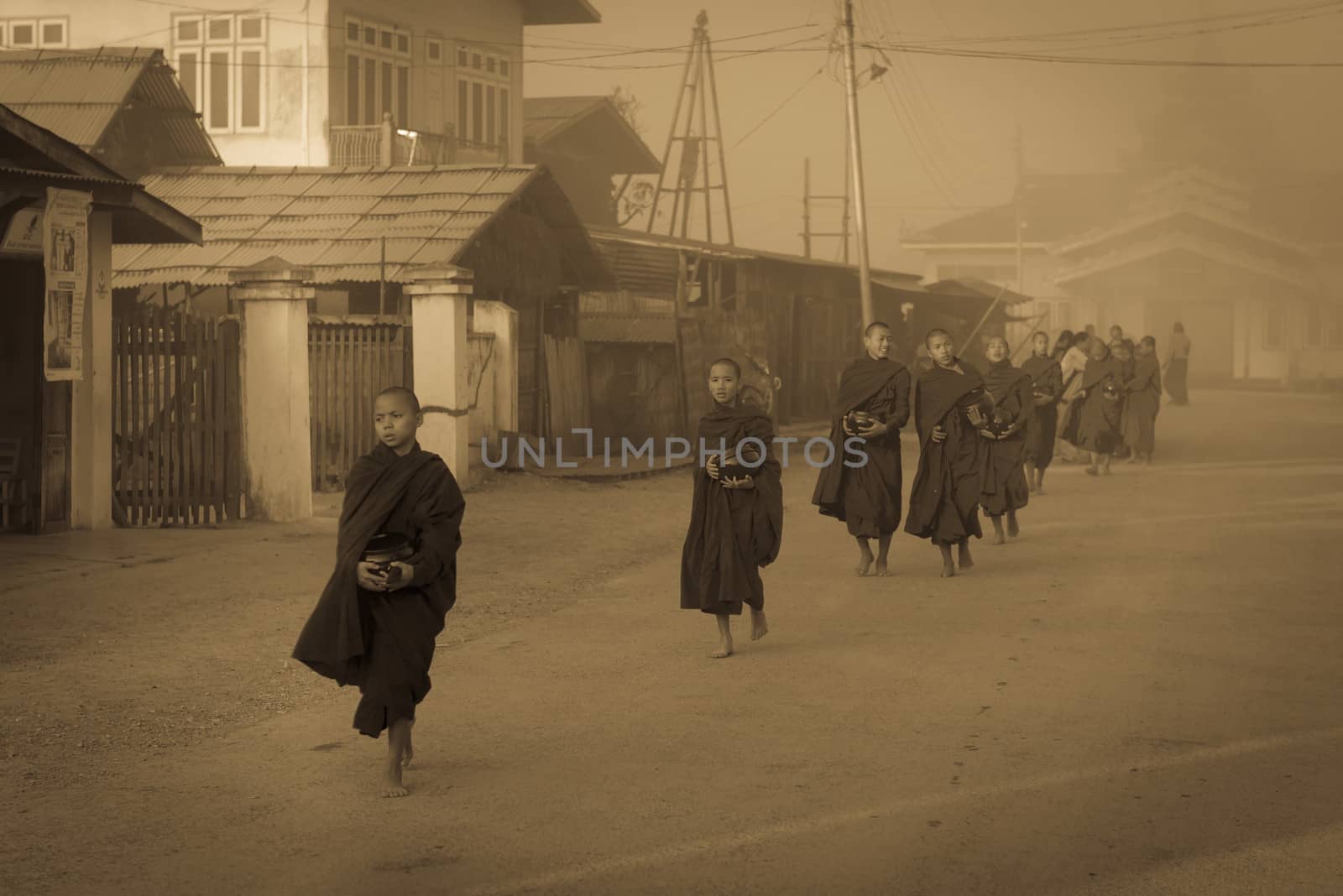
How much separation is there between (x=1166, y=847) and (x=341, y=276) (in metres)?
15.5

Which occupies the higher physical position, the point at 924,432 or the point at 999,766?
the point at 924,432

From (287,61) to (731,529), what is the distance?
80.4ft

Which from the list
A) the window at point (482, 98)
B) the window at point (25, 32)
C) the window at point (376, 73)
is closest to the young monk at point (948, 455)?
the window at point (376, 73)

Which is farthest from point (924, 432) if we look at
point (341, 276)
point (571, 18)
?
point (571, 18)

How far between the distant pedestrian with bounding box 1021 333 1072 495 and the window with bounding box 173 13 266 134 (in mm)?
16957

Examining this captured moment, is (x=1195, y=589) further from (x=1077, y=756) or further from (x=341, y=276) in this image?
(x=341, y=276)

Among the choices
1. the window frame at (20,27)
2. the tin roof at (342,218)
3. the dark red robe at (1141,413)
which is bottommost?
→ the dark red robe at (1141,413)

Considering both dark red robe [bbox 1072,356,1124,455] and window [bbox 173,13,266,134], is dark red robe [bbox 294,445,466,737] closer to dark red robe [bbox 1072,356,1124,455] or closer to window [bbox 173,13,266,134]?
dark red robe [bbox 1072,356,1124,455]

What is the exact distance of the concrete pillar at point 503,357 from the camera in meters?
19.5

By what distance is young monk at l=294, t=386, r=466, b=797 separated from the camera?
231 inches

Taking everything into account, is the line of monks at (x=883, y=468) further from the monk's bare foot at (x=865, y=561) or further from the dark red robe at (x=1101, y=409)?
the dark red robe at (x=1101, y=409)

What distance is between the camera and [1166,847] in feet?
17.0

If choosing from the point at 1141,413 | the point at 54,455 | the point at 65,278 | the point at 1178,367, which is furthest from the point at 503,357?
the point at 1178,367

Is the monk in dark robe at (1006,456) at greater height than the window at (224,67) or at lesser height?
lesser
